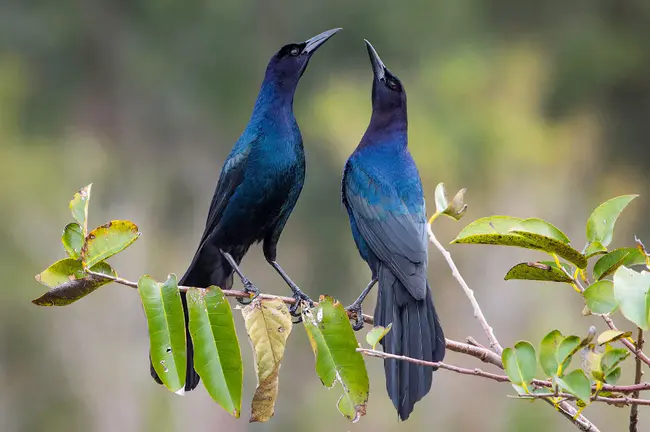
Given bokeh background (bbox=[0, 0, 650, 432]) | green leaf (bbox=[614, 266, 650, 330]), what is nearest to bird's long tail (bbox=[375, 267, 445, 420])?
green leaf (bbox=[614, 266, 650, 330])

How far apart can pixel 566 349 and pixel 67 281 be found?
0.84 metres

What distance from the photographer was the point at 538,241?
155cm

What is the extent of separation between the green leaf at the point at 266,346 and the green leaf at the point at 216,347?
8 cm

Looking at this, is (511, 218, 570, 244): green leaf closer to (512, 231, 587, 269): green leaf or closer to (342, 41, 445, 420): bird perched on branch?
(512, 231, 587, 269): green leaf

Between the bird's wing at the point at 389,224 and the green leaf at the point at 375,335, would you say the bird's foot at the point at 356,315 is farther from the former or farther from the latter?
the green leaf at the point at 375,335

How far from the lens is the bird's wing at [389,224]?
2375mm

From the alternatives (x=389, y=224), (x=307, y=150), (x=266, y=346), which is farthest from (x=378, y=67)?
(x=307, y=150)

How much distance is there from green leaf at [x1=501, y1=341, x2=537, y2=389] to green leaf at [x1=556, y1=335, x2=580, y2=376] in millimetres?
38

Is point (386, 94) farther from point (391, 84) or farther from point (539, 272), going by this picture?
point (539, 272)

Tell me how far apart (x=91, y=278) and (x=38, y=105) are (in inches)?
486

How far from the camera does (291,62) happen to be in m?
2.63

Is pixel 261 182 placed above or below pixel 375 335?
above

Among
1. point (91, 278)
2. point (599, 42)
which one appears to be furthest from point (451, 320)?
point (91, 278)

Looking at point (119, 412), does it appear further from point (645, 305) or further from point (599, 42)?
point (645, 305)
